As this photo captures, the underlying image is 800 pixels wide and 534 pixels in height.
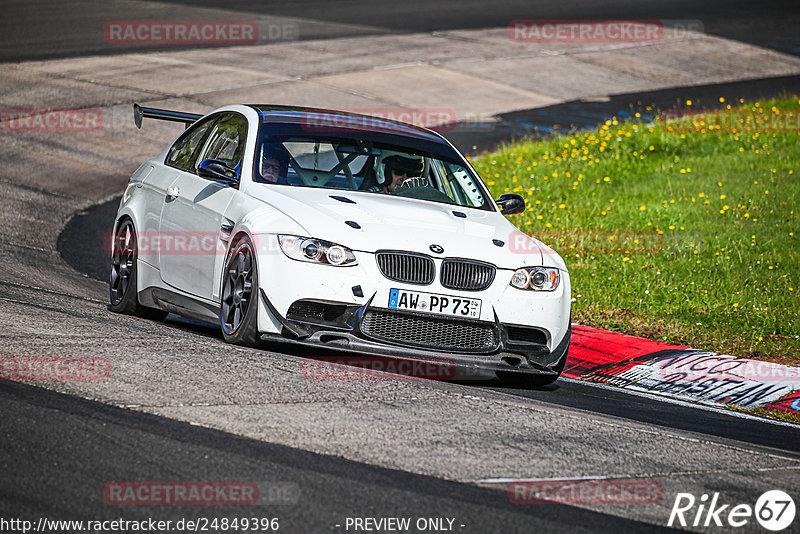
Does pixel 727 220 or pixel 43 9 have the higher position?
pixel 43 9

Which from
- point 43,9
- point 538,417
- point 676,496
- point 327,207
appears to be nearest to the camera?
point 676,496

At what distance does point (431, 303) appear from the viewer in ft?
23.9

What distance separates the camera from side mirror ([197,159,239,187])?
8.16 meters

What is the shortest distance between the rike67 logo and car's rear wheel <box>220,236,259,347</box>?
3.02 metres

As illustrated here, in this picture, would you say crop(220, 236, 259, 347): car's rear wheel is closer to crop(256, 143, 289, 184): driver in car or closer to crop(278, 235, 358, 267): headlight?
Result: crop(278, 235, 358, 267): headlight

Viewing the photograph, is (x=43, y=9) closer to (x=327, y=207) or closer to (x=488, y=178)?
(x=488, y=178)

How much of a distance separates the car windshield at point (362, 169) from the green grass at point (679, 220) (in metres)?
2.37

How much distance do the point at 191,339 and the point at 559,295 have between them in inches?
94.4

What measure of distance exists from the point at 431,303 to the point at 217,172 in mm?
1882

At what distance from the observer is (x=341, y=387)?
6.71 meters

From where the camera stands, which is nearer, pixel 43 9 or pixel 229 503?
Answer: pixel 229 503

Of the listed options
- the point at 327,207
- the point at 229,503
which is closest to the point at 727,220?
the point at 327,207

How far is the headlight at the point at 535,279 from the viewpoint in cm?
764

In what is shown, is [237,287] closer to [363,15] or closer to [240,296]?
[240,296]
